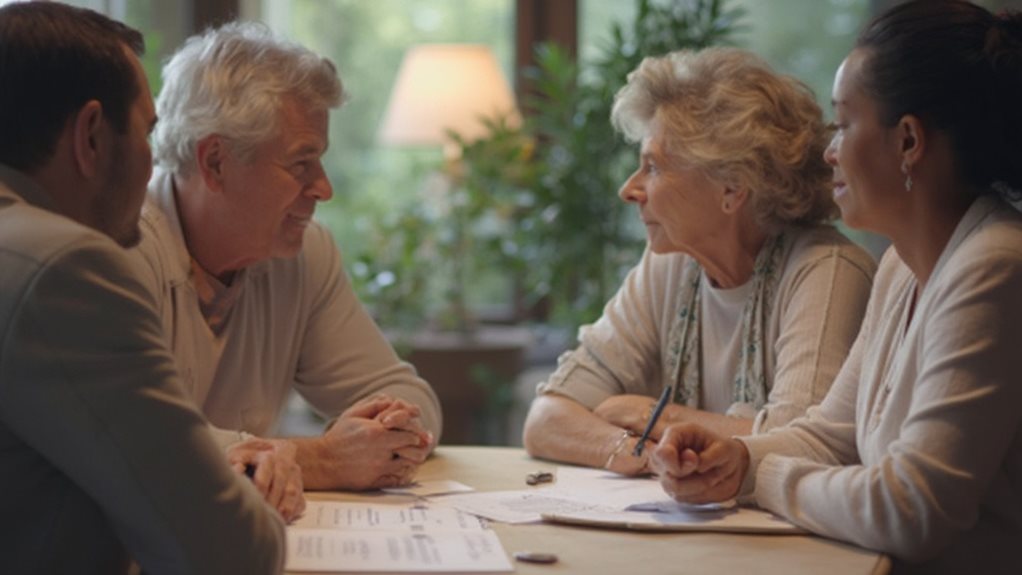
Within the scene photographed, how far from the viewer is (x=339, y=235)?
5.20 meters

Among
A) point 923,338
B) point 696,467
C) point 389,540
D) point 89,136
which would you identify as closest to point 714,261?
point 696,467

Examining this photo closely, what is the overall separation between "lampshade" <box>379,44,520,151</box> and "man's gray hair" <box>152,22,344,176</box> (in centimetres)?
225

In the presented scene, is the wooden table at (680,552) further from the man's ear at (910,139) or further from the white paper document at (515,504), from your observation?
the man's ear at (910,139)

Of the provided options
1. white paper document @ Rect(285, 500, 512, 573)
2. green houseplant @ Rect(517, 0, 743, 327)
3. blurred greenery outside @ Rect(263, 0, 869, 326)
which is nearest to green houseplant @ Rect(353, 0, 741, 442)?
green houseplant @ Rect(517, 0, 743, 327)

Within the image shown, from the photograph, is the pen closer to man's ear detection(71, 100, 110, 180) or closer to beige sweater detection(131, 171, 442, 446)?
beige sweater detection(131, 171, 442, 446)

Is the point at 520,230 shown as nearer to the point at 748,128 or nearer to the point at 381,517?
the point at 748,128

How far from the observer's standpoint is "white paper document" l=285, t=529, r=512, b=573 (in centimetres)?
161

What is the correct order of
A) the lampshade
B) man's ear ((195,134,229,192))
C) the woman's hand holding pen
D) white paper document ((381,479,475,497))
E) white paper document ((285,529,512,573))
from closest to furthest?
white paper document ((285,529,512,573)) < the woman's hand holding pen < white paper document ((381,479,475,497)) < man's ear ((195,134,229,192)) < the lampshade

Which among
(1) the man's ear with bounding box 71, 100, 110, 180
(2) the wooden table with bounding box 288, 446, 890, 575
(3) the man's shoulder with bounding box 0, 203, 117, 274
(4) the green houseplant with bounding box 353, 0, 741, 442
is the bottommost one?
(4) the green houseplant with bounding box 353, 0, 741, 442

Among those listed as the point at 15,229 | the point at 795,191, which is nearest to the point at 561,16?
the point at 795,191

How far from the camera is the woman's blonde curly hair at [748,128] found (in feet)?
8.22

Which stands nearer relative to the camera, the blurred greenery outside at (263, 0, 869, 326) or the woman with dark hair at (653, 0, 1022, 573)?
the woman with dark hair at (653, 0, 1022, 573)

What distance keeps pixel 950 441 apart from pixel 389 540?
28.1 inches

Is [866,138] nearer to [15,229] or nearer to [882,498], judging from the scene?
[882,498]
